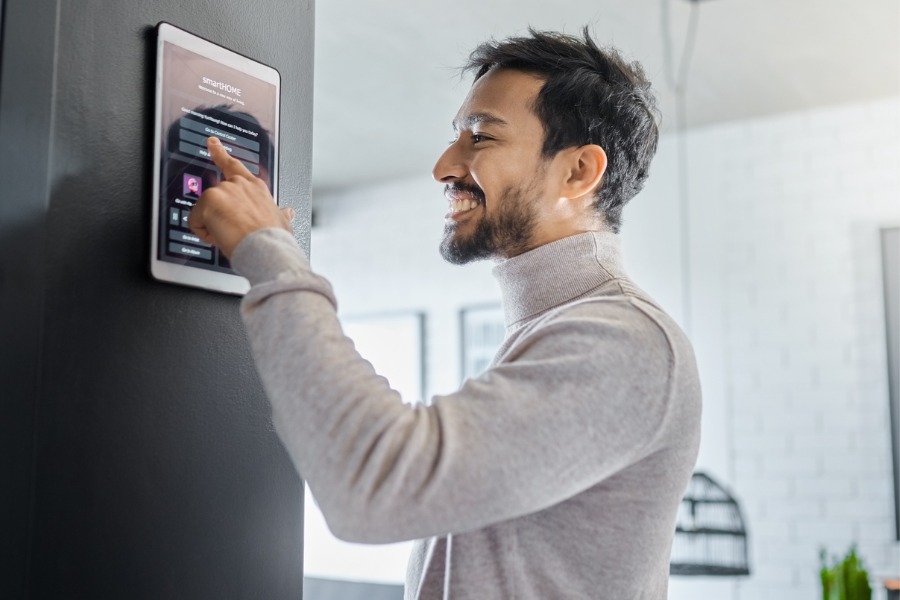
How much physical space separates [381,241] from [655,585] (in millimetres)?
4460

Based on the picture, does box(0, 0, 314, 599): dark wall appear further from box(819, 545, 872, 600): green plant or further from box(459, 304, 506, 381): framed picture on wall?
box(459, 304, 506, 381): framed picture on wall

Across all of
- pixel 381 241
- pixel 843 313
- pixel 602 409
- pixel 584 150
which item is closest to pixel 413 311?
pixel 381 241

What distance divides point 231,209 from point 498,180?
382 millimetres

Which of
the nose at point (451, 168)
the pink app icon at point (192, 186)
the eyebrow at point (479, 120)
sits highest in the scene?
the eyebrow at point (479, 120)

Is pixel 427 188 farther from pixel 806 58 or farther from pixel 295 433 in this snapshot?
pixel 295 433

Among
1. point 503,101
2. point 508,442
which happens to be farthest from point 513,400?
point 503,101

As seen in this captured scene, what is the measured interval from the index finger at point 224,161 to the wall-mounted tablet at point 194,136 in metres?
0.03

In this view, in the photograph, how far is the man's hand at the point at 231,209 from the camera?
87 centimetres

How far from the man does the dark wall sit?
0.10 metres

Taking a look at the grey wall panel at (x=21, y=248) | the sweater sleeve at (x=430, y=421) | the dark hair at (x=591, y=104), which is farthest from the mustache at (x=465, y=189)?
the grey wall panel at (x=21, y=248)

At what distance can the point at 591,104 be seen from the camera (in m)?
1.25

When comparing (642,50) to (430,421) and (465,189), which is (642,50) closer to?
(465,189)

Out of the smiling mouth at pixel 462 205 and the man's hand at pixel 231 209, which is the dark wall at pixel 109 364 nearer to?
the man's hand at pixel 231 209

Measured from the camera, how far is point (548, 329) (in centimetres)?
89
